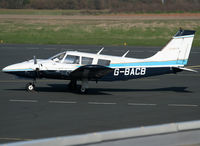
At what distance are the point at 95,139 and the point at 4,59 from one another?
24.4m

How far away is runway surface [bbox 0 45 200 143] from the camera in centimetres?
1348

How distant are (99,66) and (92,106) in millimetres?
2259

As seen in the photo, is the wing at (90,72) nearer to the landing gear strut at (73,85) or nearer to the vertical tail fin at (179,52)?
the landing gear strut at (73,85)

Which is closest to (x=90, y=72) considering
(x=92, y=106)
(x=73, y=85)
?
(x=73, y=85)

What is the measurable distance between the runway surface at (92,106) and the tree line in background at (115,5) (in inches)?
2545

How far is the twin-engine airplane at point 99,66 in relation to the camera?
19.4 m

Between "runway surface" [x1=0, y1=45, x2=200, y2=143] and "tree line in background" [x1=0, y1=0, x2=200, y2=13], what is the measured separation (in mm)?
64638

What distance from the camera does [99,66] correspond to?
18.7m

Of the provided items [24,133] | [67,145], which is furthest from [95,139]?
[24,133]

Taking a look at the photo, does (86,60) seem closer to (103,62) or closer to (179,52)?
(103,62)

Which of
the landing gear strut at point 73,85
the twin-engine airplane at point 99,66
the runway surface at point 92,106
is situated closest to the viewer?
the runway surface at point 92,106

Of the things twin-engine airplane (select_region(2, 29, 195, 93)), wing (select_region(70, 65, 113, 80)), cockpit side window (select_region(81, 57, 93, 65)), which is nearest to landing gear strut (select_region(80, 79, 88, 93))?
twin-engine airplane (select_region(2, 29, 195, 93))

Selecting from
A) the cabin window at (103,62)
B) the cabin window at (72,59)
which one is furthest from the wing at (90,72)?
the cabin window at (72,59)

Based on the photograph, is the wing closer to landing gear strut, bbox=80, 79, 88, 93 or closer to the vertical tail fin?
landing gear strut, bbox=80, 79, 88, 93
